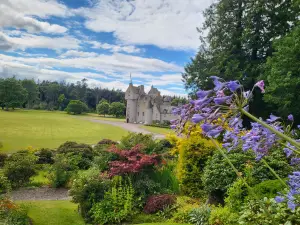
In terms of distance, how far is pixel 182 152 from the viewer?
9.04 metres

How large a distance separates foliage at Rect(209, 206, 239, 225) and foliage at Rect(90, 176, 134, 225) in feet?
8.69

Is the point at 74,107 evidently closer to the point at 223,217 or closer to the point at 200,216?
the point at 200,216

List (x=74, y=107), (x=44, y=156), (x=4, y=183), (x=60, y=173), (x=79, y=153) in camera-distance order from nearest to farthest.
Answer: (x=4, y=183)
(x=60, y=173)
(x=79, y=153)
(x=44, y=156)
(x=74, y=107)

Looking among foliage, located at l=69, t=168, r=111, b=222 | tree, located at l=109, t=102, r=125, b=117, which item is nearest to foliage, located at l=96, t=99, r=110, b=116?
tree, located at l=109, t=102, r=125, b=117

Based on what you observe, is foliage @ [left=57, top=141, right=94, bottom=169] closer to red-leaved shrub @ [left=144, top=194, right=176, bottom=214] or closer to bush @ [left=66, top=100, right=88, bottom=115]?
red-leaved shrub @ [left=144, top=194, right=176, bottom=214]

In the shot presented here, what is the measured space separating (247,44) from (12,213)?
1924 centimetres

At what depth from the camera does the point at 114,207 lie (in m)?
7.55

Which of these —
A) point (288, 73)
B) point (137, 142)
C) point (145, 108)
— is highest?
point (288, 73)

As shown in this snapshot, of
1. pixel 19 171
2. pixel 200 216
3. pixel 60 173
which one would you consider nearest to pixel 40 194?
pixel 60 173

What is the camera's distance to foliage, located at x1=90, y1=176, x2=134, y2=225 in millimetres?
7329

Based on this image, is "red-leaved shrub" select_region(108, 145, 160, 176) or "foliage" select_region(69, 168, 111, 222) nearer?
"foliage" select_region(69, 168, 111, 222)

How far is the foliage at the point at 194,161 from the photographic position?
878 centimetres

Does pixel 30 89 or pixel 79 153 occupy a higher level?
pixel 30 89

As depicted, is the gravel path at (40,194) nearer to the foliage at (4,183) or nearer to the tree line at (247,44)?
the foliage at (4,183)
